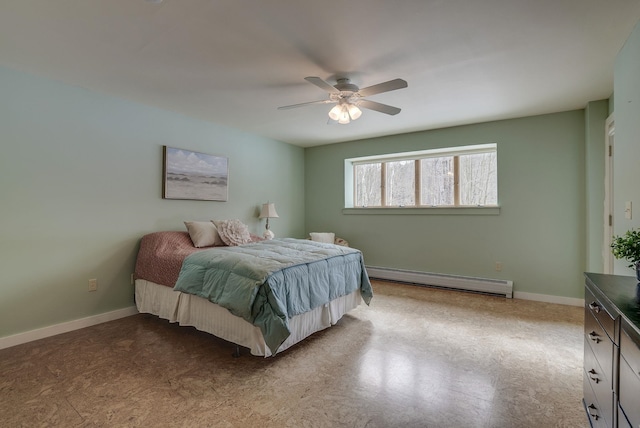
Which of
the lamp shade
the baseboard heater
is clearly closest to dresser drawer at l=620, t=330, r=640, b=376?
the baseboard heater

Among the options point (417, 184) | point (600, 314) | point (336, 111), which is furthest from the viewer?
point (417, 184)

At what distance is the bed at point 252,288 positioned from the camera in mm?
2207

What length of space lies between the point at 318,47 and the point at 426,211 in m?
3.13

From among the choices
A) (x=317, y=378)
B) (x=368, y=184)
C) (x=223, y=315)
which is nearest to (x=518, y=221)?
(x=368, y=184)

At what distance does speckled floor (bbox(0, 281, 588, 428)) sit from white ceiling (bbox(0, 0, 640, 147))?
7.63ft

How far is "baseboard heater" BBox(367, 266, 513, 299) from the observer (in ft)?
13.1

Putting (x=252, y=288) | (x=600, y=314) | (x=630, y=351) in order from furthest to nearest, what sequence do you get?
1. (x=252, y=288)
2. (x=600, y=314)
3. (x=630, y=351)

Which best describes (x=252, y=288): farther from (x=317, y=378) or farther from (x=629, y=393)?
(x=629, y=393)

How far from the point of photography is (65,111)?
2.91 meters

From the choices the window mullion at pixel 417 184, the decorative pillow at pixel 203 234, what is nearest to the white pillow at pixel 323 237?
the window mullion at pixel 417 184

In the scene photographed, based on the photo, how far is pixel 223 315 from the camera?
2.47 m

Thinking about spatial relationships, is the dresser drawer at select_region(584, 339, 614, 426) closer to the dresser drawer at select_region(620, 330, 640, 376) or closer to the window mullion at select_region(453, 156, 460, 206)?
the dresser drawer at select_region(620, 330, 640, 376)

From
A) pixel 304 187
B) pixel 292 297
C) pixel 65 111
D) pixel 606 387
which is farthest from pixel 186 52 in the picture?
pixel 304 187

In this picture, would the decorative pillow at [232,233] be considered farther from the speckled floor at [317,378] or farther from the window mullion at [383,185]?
the window mullion at [383,185]
